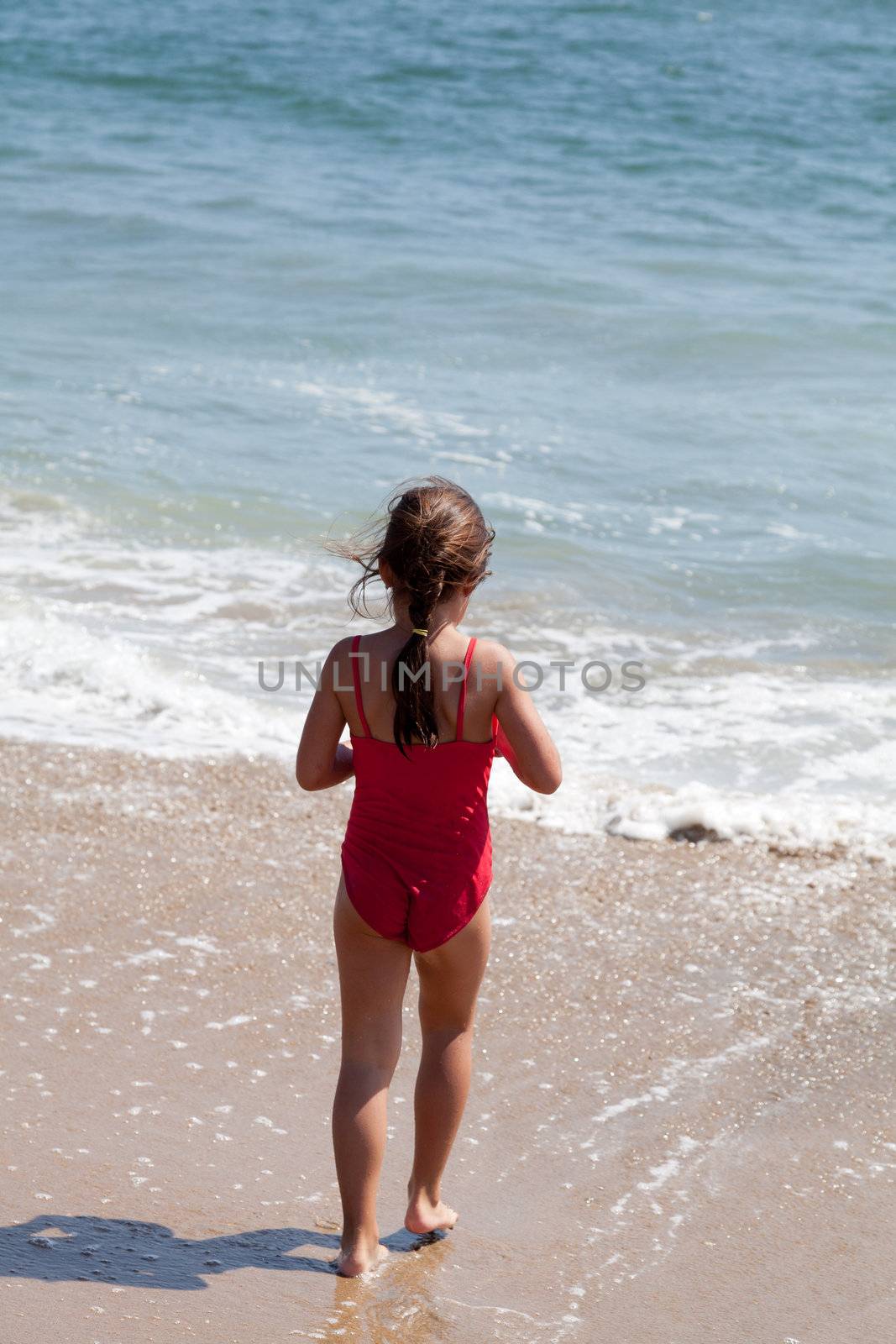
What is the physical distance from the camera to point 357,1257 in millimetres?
2701

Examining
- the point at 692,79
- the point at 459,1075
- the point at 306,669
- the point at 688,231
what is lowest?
the point at 306,669

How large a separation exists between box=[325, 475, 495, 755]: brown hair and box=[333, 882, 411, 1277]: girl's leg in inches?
16.3

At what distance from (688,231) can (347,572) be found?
1031cm

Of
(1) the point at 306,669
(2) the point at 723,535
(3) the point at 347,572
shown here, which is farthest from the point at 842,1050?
(2) the point at 723,535

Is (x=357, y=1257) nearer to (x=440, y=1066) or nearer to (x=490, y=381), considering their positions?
(x=440, y=1066)

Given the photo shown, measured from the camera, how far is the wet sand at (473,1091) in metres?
2.67

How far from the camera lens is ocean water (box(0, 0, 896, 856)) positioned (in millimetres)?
6227

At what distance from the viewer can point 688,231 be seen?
652 inches

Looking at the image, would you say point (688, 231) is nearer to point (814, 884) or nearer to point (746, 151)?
point (746, 151)

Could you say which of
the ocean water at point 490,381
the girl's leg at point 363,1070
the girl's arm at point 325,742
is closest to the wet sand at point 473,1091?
the girl's leg at point 363,1070

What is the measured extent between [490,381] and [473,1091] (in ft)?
30.3

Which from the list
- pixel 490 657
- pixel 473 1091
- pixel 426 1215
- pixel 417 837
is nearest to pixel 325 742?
pixel 417 837

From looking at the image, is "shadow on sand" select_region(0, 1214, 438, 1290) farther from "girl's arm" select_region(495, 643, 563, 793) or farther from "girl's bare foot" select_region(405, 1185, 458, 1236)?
"girl's arm" select_region(495, 643, 563, 793)

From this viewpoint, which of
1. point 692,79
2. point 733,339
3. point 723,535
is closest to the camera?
point 723,535
